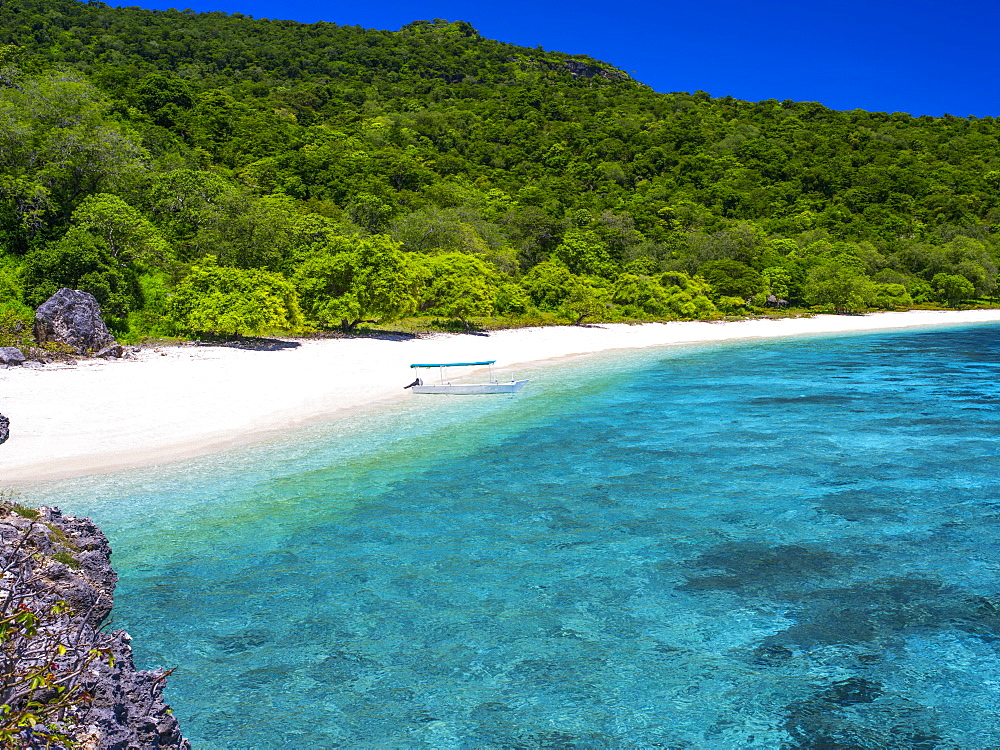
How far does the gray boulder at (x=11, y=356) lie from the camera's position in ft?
65.6

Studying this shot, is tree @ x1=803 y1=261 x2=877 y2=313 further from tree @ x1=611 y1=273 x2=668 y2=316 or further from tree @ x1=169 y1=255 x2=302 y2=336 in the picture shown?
tree @ x1=169 y1=255 x2=302 y2=336

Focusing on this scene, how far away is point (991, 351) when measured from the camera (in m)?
36.8

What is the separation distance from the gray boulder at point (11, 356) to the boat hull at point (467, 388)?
38.0 ft

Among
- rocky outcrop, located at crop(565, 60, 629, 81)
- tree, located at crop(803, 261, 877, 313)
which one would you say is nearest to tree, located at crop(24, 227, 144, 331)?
tree, located at crop(803, 261, 877, 313)

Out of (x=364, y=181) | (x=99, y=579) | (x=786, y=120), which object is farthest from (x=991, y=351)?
(x=786, y=120)

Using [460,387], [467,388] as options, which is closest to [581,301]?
[467,388]

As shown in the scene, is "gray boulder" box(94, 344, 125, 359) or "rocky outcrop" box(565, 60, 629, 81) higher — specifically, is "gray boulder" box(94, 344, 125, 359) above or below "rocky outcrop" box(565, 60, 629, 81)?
below

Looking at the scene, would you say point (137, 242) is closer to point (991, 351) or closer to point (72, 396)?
point (72, 396)

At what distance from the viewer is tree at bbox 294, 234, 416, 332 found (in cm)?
3247

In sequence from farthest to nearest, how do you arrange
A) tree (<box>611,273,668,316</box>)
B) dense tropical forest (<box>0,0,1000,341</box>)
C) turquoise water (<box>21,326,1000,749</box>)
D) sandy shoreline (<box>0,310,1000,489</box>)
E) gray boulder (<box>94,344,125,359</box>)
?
tree (<box>611,273,668,316</box>) < dense tropical forest (<box>0,0,1000,341</box>) < gray boulder (<box>94,344,125,359</box>) < sandy shoreline (<box>0,310,1000,489</box>) < turquoise water (<box>21,326,1000,749</box>)

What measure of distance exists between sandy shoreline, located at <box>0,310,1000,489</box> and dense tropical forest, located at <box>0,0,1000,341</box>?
385cm

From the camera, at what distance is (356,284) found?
32.6m

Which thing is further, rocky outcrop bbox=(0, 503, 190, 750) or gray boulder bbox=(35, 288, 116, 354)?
gray boulder bbox=(35, 288, 116, 354)

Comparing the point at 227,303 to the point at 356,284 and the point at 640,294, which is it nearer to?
the point at 356,284
